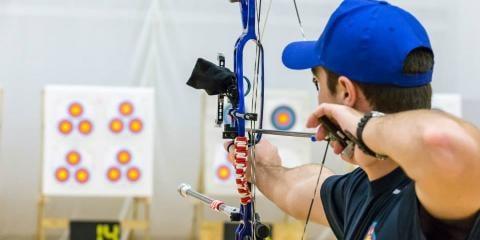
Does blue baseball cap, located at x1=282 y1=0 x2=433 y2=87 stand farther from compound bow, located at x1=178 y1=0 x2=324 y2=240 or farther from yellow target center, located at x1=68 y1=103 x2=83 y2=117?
yellow target center, located at x1=68 y1=103 x2=83 y2=117

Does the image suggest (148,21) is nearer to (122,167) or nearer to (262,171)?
(122,167)

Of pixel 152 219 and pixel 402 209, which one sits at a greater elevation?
pixel 402 209

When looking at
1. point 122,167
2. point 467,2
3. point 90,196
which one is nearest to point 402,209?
point 122,167

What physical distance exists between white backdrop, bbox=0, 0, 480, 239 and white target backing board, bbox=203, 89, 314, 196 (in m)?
0.19

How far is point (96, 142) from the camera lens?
11.7ft

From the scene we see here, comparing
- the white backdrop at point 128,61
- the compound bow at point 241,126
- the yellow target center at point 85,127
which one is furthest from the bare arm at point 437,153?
the white backdrop at point 128,61

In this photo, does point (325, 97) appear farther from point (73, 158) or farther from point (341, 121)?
point (73, 158)

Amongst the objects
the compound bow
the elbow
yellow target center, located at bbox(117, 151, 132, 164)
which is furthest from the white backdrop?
the elbow

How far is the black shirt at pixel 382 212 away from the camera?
847 millimetres

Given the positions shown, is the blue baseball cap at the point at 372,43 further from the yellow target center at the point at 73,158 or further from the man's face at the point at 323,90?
the yellow target center at the point at 73,158

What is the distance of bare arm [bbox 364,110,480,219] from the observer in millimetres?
738

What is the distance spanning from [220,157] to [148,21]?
904mm

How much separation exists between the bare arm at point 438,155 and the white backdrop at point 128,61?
3089 millimetres

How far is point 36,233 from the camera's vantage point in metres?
3.79
